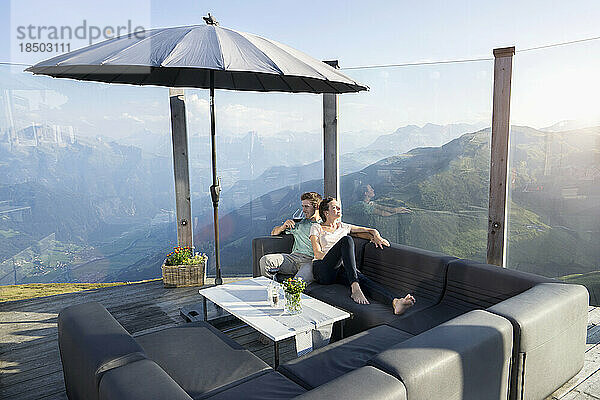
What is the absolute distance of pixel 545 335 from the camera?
87.4 inches

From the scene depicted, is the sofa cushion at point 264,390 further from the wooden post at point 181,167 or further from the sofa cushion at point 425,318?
the wooden post at point 181,167

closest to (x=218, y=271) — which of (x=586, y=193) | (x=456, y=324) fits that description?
(x=456, y=324)

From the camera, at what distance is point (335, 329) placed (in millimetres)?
3088

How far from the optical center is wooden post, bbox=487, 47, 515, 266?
3.85 metres

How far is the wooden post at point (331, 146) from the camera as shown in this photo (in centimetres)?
492

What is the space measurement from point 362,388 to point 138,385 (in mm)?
807

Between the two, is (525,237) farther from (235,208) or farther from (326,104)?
(235,208)

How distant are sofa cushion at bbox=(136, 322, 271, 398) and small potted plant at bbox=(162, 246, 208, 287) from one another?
2.03m

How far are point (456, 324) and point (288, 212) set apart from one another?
145 inches

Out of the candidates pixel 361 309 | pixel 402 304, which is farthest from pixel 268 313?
pixel 402 304

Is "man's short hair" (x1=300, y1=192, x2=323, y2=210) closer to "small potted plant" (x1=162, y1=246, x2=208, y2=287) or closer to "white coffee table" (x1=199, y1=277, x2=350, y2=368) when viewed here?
"white coffee table" (x1=199, y1=277, x2=350, y2=368)

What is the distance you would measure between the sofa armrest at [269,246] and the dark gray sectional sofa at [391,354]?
1215mm

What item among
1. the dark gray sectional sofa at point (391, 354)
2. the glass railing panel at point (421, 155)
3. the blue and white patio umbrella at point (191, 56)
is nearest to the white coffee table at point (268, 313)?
the dark gray sectional sofa at point (391, 354)

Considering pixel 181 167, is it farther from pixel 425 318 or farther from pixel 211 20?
pixel 425 318
